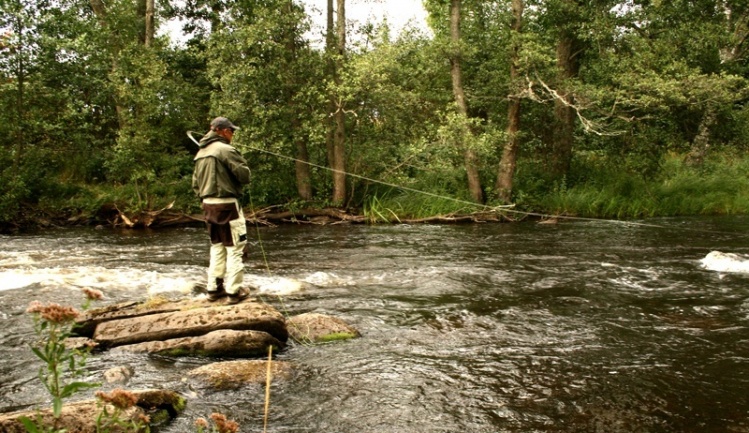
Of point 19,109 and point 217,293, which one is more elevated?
point 19,109

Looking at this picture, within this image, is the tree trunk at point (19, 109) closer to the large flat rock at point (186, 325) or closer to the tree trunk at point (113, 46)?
the tree trunk at point (113, 46)

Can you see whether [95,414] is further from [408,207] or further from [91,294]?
[408,207]

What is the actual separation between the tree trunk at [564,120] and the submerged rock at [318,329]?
1360 centimetres

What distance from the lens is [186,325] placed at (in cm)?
599

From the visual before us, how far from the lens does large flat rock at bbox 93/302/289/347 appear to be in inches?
233

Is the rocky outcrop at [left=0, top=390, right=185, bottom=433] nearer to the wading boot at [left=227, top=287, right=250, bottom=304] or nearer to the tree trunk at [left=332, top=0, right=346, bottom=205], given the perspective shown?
the wading boot at [left=227, top=287, right=250, bottom=304]

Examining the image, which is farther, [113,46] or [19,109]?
[113,46]

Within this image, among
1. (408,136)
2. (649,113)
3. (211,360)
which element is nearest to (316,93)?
(408,136)

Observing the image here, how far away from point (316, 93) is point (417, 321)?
32.7 ft

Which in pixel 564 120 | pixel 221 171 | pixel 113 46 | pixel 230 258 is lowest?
pixel 230 258

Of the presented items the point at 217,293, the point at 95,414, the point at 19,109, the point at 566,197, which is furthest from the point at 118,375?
the point at 566,197

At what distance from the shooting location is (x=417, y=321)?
688cm

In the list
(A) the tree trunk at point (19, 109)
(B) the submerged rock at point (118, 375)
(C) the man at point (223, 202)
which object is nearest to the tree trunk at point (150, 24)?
(A) the tree trunk at point (19, 109)

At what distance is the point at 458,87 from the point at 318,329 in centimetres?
1263
